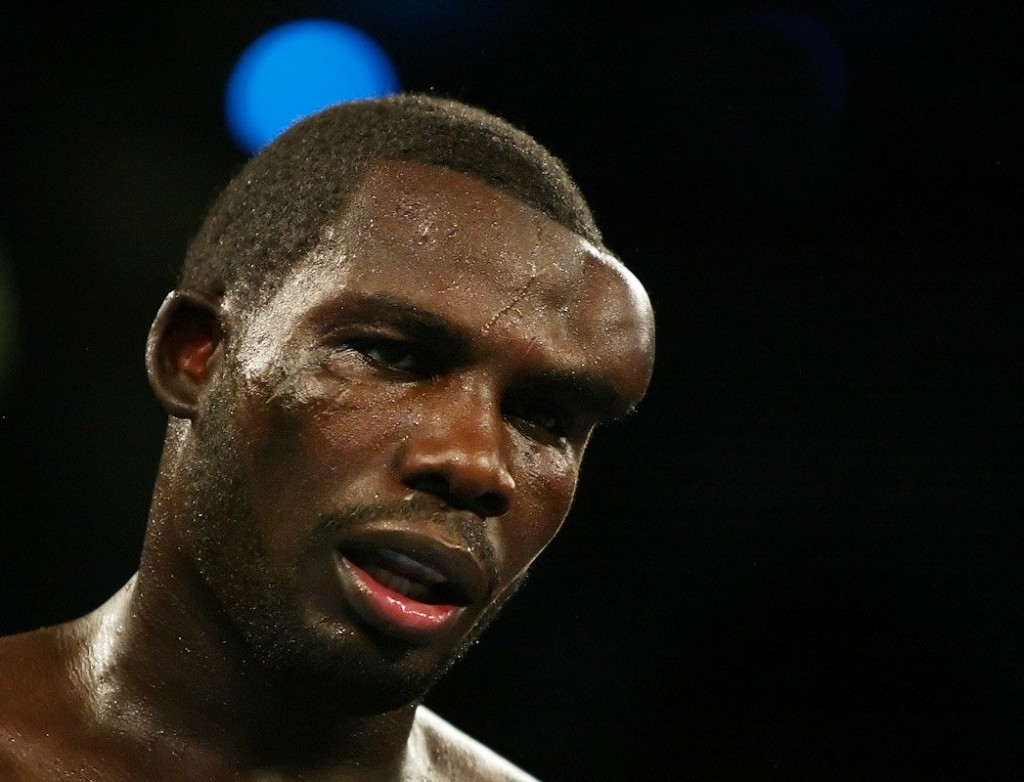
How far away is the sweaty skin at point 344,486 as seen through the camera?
1706 millimetres

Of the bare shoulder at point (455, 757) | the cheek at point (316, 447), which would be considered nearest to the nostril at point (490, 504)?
the cheek at point (316, 447)

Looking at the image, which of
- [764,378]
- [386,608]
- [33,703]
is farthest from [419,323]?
[764,378]

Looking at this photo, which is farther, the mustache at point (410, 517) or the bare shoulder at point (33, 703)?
the bare shoulder at point (33, 703)

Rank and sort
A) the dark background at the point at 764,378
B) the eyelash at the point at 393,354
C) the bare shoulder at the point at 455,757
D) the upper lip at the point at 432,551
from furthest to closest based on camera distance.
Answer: the dark background at the point at 764,378 < the bare shoulder at the point at 455,757 < the eyelash at the point at 393,354 < the upper lip at the point at 432,551

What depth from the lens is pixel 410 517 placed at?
1.68 meters

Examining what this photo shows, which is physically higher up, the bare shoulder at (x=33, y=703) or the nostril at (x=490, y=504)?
the nostril at (x=490, y=504)

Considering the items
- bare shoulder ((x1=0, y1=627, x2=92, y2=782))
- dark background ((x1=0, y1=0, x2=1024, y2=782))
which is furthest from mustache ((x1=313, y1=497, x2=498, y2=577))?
dark background ((x1=0, y1=0, x2=1024, y2=782))

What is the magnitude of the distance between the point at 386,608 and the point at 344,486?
0.52ft

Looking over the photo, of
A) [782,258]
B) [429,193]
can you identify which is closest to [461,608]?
[429,193]

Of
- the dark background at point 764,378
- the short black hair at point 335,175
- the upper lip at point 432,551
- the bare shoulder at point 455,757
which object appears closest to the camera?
the upper lip at point 432,551

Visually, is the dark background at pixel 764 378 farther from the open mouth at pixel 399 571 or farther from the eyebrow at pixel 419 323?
the open mouth at pixel 399 571

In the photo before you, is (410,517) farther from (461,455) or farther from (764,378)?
(764,378)

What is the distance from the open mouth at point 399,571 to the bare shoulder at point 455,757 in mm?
561

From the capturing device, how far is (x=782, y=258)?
3.45m
